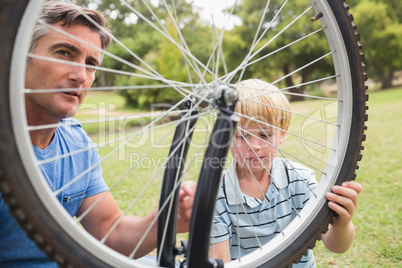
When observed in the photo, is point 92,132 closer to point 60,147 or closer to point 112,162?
point 112,162

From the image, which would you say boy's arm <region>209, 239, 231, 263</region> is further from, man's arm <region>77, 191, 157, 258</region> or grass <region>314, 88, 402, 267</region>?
grass <region>314, 88, 402, 267</region>

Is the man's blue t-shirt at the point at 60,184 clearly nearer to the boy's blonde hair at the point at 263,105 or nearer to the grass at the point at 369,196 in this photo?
the grass at the point at 369,196

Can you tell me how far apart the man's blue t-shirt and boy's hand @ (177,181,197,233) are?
0.30 m

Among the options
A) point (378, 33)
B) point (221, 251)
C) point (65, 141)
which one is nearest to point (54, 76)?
point (65, 141)

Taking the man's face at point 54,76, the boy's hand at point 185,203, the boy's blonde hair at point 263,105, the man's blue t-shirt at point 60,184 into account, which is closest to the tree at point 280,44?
the boy's blonde hair at point 263,105

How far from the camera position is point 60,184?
1450 millimetres

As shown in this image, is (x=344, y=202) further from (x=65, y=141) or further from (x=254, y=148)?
(x=65, y=141)

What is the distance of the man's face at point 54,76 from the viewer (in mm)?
1340

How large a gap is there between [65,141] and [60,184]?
20 centimetres

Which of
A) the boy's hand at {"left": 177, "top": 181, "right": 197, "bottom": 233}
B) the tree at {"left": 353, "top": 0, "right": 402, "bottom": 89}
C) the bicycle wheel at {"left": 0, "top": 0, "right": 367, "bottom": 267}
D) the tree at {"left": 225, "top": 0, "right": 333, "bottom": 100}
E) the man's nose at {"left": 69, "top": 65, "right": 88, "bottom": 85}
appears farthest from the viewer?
the tree at {"left": 353, "top": 0, "right": 402, "bottom": 89}

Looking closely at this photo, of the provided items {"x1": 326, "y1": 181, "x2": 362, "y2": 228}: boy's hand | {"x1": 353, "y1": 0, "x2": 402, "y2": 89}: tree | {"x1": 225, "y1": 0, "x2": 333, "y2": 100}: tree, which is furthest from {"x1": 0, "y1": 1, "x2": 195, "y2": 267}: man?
{"x1": 353, "y1": 0, "x2": 402, "y2": 89}: tree

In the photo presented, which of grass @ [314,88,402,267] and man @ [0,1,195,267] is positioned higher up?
man @ [0,1,195,267]

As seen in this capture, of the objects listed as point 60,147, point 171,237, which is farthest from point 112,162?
point 171,237

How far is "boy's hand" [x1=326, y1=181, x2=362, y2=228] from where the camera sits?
50.9 inches
